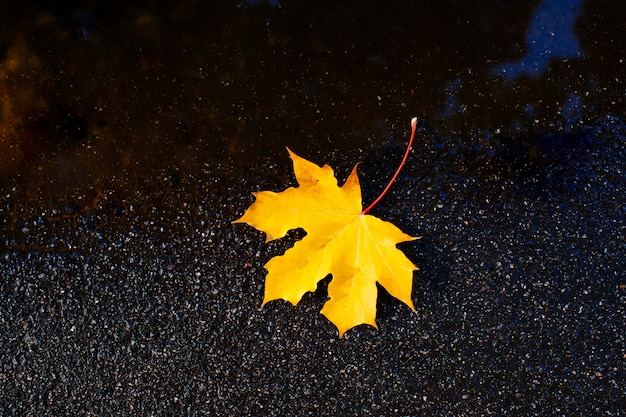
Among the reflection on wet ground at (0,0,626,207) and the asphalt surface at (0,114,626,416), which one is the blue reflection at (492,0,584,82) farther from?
the asphalt surface at (0,114,626,416)

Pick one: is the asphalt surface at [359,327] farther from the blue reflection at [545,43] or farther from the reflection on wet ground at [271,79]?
the blue reflection at [545,43]

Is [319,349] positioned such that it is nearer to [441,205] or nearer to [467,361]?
[467,361]

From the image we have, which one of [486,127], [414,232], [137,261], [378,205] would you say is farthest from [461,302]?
[137,261]

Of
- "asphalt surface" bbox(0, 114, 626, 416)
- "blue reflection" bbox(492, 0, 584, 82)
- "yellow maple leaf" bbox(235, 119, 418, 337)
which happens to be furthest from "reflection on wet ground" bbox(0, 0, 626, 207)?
"yellow maple leaf" bbox(235, 119, 418, 337)

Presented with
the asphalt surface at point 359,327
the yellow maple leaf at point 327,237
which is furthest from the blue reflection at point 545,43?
the yellow maple leaf at point 327,237

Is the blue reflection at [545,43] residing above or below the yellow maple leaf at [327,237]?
above

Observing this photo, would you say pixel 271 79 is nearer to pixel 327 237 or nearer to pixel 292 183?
pixel 292 183

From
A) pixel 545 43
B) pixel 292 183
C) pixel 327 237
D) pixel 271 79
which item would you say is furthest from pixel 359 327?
pixel 545 43
